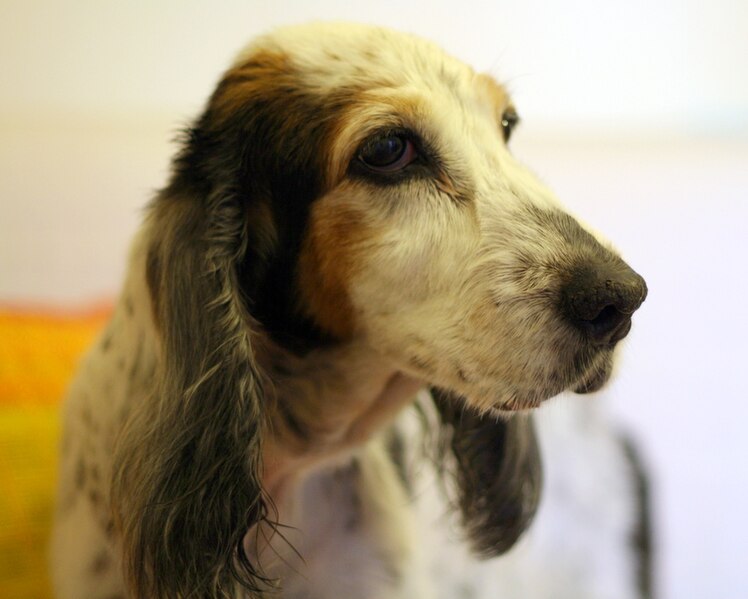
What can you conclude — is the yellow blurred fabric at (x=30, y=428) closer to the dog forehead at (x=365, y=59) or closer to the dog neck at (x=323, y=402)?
the dog neck at (x=323, y=402)

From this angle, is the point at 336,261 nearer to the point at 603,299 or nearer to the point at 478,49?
the point at 603,299

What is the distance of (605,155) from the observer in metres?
1.50

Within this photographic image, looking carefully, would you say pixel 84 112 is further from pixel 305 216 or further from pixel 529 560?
pixel 529 560

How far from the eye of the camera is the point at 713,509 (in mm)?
1436

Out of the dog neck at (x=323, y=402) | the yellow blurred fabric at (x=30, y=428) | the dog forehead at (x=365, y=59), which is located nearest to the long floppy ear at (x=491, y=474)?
the dog neck at (x=323, y=402)

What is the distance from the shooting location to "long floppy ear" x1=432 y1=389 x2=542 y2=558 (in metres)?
1.03

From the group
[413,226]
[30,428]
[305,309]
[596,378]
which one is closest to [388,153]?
[413,226]

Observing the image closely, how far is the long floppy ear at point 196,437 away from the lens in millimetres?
782

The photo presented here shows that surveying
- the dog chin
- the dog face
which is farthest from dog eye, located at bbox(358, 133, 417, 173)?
the dog chin

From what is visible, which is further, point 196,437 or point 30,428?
point 30,428


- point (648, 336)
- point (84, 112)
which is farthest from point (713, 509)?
point (84, 112)

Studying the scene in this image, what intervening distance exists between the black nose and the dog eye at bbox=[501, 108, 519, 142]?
10.4 inches

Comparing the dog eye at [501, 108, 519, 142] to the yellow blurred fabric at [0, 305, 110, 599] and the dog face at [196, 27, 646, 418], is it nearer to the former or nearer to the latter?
the dog face at [196, 27, 646, 418]

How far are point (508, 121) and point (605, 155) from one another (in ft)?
2.10
